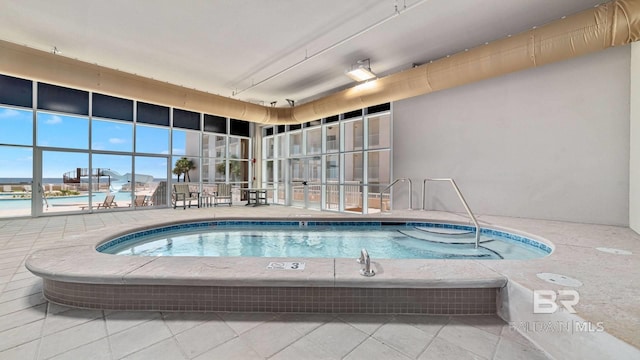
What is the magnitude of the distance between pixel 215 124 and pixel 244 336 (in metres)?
8.21

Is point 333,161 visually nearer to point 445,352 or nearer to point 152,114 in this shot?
point 152,114

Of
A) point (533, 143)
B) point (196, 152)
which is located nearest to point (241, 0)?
point (533, 143)

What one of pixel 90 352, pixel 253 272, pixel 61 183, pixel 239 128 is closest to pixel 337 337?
pixel 253 272

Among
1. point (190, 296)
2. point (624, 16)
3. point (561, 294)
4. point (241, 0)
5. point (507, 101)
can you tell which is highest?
point (241, 0)

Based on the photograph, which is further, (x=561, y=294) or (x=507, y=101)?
(x=507, y=101)

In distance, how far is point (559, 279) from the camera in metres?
1.83

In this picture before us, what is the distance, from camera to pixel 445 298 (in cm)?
180

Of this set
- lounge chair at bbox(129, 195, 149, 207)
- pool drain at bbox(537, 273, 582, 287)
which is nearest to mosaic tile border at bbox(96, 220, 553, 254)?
pool drain at bbox(537, 273, 582, 287)

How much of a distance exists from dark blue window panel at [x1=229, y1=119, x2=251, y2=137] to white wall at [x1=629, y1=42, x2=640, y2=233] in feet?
30.2

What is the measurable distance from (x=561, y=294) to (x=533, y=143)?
3680mm

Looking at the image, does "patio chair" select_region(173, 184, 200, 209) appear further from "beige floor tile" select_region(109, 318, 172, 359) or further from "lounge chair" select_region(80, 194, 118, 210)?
"beige floor tile" select_region(109, 318, 172, 359)

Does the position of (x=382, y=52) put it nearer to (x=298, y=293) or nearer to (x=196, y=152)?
(x=298, y=293)

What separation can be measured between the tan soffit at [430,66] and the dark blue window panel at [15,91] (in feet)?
8.62

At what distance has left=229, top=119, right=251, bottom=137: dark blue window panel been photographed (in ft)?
29.9
